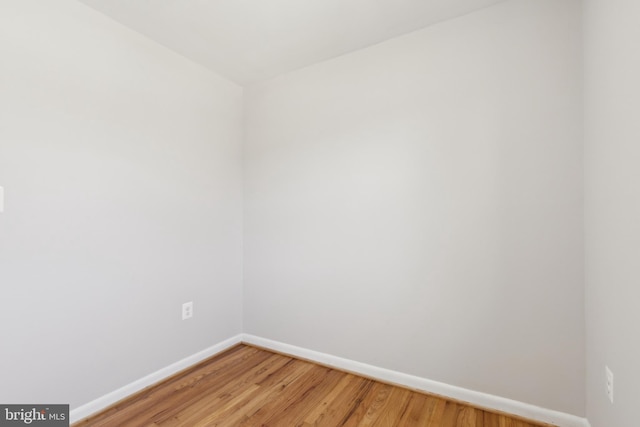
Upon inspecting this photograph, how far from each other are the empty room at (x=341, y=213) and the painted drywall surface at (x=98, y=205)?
0.04 feet

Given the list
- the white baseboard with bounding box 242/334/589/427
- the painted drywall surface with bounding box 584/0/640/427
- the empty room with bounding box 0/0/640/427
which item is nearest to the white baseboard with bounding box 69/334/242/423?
the empty room with bounding box 0/0/640/427

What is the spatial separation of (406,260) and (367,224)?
354mm

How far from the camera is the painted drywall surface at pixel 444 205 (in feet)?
4.99

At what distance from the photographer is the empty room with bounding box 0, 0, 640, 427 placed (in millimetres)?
1389

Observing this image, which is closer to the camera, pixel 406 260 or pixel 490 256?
pixel 490 256

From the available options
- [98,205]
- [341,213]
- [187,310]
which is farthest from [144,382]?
[341,213]

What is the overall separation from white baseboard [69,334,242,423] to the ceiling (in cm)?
225

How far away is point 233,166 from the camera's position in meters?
2.58

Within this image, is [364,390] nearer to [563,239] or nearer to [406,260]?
[406,260]

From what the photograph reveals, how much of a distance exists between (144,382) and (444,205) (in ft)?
7.31

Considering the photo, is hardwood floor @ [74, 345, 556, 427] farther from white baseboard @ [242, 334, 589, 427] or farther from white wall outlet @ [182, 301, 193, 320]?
white wall outlet @ [182, 301, 193, 320]

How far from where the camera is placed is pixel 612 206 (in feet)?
3.74

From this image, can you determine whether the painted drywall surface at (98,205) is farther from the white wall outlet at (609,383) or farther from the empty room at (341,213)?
the white wall outlet at (609,383)

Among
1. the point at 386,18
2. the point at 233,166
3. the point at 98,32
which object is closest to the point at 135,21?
the point at 98,32
